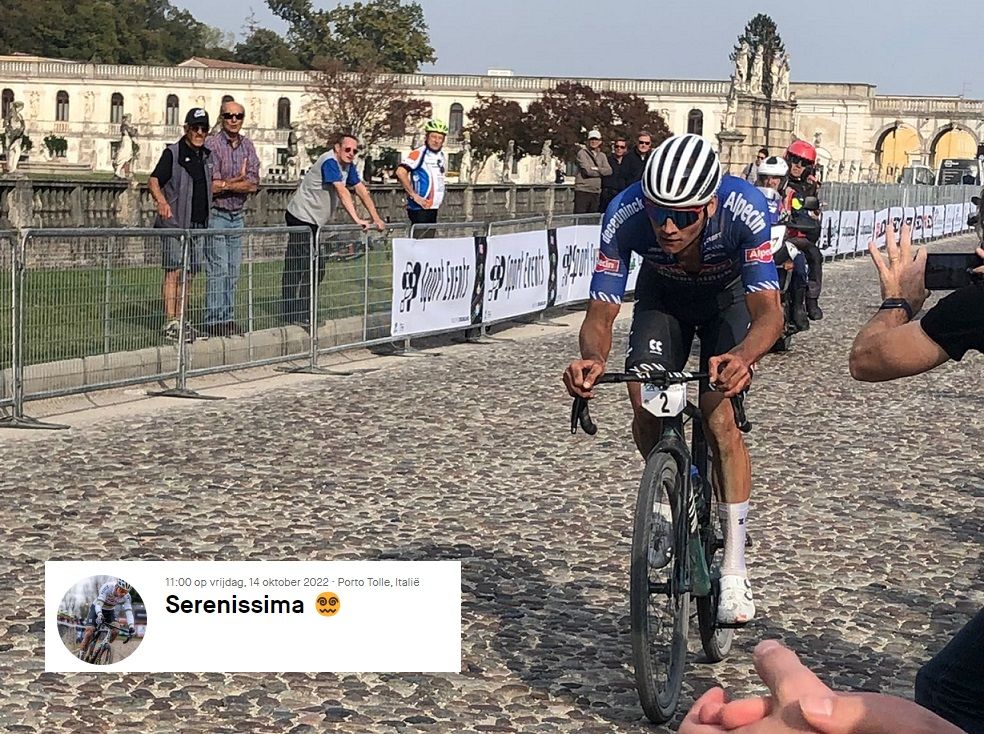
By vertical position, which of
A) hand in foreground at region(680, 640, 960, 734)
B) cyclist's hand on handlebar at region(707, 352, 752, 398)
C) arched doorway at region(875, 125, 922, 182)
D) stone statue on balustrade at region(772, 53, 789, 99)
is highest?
stone statue on balustrade at region(772, 53, 789, 99)

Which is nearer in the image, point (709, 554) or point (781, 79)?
point (709, 554)

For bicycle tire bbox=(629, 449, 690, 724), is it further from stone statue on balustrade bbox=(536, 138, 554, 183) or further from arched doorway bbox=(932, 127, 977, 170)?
arched doorway bbox=(932, 127, 977, 170)

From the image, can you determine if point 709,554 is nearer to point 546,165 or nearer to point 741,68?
point 741,68

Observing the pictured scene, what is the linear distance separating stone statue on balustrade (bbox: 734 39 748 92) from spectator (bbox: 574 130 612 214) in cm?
6171

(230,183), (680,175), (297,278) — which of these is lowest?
(297,278)

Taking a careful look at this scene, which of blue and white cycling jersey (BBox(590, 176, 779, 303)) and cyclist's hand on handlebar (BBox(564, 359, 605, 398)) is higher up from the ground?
blue and white cycling jersey (BBox(590, 176, 779, 303))

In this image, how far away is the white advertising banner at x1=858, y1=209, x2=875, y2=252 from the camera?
42.1 m

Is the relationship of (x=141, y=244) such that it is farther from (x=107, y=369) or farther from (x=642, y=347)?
(x=642, y=347)

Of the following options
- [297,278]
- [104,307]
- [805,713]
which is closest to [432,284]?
[297,278]

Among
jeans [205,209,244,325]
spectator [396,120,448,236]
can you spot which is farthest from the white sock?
spectator [396,120,448,236]

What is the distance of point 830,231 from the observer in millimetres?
36938

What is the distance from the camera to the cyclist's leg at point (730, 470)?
6219 millimetres

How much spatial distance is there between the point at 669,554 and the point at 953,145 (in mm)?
150920

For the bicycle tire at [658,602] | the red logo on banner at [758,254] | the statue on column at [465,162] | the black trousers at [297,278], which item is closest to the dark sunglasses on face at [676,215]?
the red logo on banner at [758,254]
